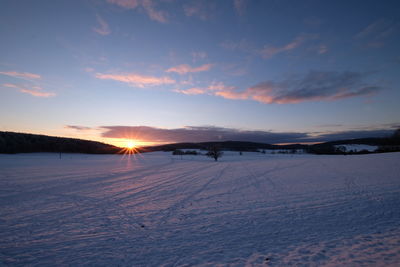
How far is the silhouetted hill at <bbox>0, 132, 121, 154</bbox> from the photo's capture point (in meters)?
63.7

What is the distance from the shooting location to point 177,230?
590cm

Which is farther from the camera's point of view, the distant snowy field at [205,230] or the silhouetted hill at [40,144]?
the silhouetted hill at [40,144]

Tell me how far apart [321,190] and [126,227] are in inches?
444

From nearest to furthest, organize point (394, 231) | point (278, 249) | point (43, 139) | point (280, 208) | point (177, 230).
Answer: point (278, 249) → point (394, 231) → point (177, 230) → point (280, 208) → point (43, 139)

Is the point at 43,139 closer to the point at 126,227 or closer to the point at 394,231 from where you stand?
the point at 126,227

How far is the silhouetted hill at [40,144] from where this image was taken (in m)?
63.7

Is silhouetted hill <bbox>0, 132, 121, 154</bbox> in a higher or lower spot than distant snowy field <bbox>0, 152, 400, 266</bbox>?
higher

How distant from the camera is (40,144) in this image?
72875 mm

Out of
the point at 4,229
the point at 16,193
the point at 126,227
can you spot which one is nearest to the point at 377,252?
the point at 126,227

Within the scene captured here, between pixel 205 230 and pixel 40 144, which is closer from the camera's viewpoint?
pixel 205 230

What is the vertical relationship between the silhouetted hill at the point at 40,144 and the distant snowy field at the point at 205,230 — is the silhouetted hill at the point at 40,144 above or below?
above

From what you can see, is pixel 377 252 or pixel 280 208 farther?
pixel 280 208

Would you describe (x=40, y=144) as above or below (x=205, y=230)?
above

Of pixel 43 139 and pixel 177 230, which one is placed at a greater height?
pixel 43 139
